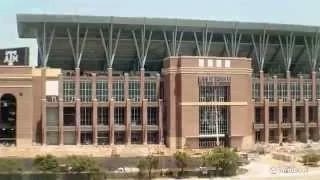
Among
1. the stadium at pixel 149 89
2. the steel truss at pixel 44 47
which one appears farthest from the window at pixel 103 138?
the steel truss at pixel 44 47

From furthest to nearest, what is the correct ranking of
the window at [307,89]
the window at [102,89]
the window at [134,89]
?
the window at [307,89] → the window at [134,89] → the window at [102,89]

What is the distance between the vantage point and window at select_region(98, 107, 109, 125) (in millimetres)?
121200

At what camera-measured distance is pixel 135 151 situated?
114 m

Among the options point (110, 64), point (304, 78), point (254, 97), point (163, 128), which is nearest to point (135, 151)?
point (163, 128)

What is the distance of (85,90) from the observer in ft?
395

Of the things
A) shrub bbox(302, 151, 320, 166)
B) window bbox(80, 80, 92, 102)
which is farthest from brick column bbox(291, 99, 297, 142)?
window bbox(80, 80, 92, 102)

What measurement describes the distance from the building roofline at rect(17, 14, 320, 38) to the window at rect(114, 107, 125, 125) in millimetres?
15962

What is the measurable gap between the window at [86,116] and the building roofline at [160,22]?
15964 mm

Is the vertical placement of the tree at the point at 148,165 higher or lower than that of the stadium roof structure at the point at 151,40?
lower

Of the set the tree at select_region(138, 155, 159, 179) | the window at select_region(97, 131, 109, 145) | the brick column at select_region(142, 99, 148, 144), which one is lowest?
the tree at select_region(138, 155, 159, 179)

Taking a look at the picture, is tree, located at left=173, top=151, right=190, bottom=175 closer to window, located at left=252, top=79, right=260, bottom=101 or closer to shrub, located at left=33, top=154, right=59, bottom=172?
shrub, located at left=33, top=154, right=59, bottom=172

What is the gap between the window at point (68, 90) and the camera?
119 m

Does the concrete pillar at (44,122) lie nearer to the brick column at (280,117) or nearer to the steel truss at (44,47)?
the steel truss at (44,47)

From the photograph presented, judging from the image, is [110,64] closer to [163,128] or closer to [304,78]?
[163,128]
